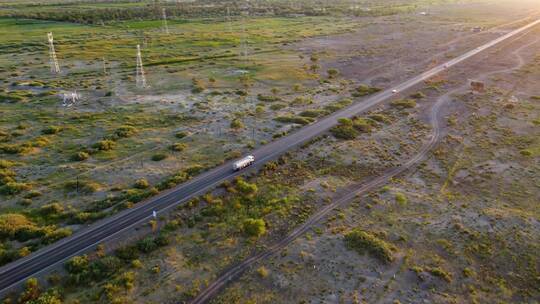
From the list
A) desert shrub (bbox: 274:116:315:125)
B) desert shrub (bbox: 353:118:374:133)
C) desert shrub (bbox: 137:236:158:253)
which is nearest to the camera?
desert shrub (bbox: 137:236:158:253)

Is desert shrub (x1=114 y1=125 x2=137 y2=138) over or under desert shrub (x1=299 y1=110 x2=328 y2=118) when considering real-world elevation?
over

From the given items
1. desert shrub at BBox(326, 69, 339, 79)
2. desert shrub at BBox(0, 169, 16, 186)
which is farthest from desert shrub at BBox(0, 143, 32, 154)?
desert shrub at BBox(326, 69, 339, 79)

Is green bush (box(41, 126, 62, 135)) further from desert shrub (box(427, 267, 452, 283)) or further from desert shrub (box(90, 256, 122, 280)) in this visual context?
desert shrub (box(427, 267, 452, 283))

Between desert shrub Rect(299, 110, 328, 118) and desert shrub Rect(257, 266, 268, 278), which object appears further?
desert shrub Rect(299, 110, 328, 118)

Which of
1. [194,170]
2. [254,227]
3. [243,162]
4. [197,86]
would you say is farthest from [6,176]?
[197,86]

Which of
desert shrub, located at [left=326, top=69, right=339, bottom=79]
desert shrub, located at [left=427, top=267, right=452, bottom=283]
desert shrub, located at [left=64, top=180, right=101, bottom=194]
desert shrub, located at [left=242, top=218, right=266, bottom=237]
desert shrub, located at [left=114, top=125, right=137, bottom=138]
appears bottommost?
desert shrub, located at [left=427, top=267, right=452, bottom=283]

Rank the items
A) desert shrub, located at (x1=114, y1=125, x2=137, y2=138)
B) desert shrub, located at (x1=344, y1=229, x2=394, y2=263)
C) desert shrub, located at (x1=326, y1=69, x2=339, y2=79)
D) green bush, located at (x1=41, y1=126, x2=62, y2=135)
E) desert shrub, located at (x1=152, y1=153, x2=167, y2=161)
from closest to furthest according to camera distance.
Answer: desert shrub, located at (x1=344, y1=229, x2=394, y2=263) < desert shrub, located at (x1=152, y1=153, x2=167, y2=161) < desert shrub, located at (x1=114, y1=125, x2=137, y2=138) < green bush, located at (x1=41, y1=126, x2=62, y2=135) < desert shrub, located at (x1=326, y1=69, x2=339, y2=79)

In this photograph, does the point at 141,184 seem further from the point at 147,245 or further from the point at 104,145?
the point at 104,145
